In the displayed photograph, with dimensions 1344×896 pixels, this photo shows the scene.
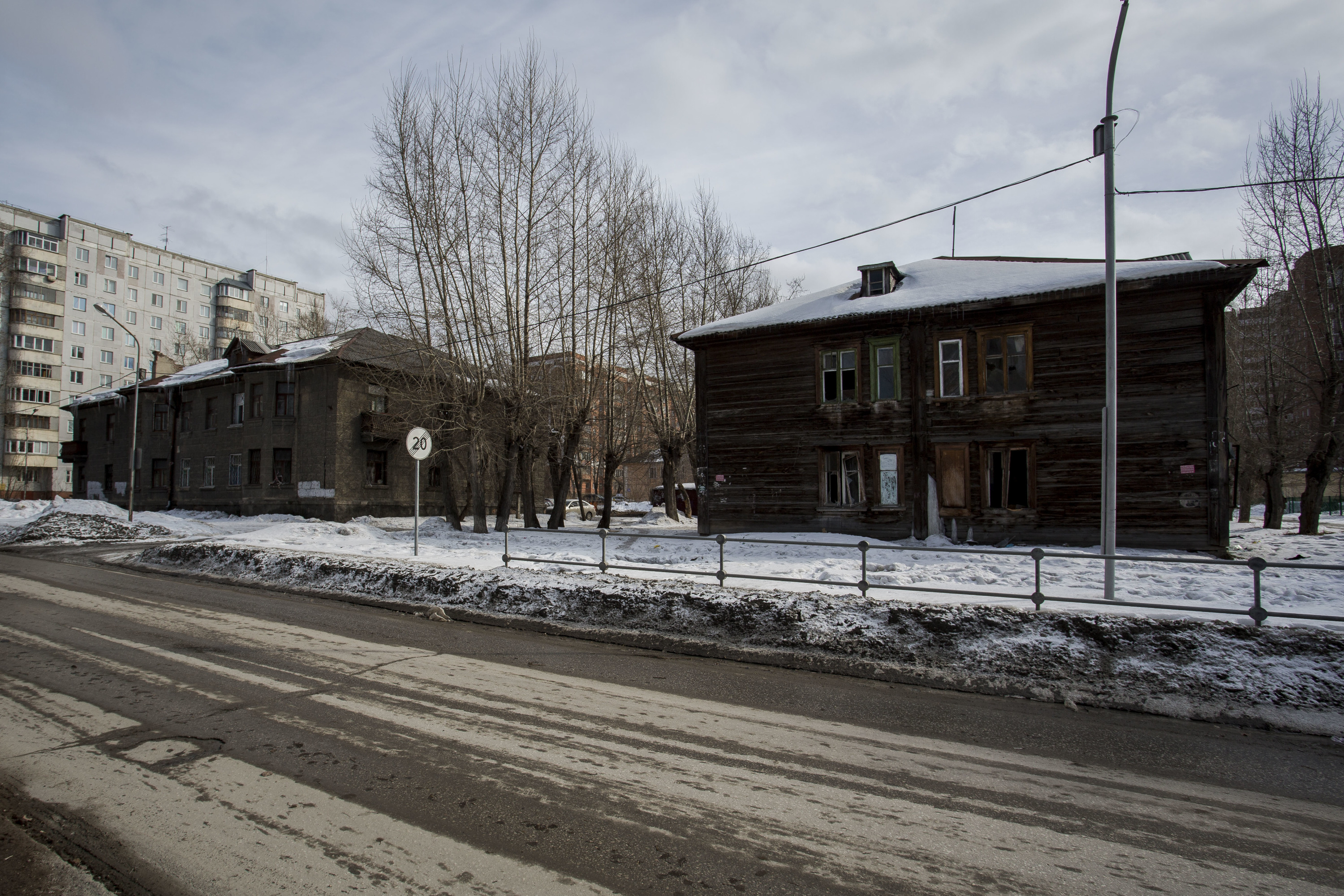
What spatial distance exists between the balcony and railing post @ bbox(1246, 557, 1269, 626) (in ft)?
183

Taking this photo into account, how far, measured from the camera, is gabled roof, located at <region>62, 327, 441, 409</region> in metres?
28.4

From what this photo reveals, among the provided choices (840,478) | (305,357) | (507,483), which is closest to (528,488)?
(507,483)

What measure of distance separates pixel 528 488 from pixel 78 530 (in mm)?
14395

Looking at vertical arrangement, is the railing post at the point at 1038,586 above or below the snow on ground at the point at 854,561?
above

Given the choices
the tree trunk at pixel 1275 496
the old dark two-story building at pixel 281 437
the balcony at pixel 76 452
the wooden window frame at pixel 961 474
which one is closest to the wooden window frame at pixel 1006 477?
the wooden window frame at pixel 961 474

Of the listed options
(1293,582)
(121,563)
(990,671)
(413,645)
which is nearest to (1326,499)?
(1293,582)

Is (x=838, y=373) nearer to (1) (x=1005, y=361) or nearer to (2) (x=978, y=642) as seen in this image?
(1) (x=1005, y=361)

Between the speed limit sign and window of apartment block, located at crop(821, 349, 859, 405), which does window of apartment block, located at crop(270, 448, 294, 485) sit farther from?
window of apartment block, located at crop(821, 349, 859, 405)

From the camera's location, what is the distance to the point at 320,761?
14.2ft

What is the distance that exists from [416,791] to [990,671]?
5.51 m

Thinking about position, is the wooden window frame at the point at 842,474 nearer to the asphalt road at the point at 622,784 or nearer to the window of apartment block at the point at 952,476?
the window of apartment block at the point at 952,476

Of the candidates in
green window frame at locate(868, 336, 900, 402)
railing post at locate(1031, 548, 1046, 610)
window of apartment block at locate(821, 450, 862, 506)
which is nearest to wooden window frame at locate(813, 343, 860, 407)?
green window frame at locate(868, 336, 900, 402)

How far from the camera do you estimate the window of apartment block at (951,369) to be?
18422 millimetres

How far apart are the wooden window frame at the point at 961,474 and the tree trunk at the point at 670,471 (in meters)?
13.8
